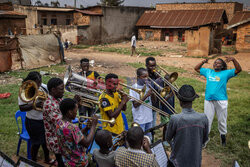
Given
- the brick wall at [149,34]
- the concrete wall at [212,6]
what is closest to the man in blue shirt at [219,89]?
the brick wall at [149,34]

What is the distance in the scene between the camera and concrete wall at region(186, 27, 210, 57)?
693 inches

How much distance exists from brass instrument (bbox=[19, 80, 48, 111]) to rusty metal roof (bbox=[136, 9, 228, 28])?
2672 cm

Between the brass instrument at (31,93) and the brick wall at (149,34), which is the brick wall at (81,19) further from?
the brass instrument at (31,93)

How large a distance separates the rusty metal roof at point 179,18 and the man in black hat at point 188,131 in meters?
26.3

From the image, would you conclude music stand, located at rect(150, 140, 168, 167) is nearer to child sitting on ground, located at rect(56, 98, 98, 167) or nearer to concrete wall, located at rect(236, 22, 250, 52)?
child sitting on ground, located at rect(56, 98, 98, 167)

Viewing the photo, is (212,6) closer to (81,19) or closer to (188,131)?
(81,19)

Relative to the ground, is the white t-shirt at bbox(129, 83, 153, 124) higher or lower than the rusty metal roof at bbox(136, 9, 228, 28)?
lower

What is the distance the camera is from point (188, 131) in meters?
2.76

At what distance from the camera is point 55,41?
13.4 metres

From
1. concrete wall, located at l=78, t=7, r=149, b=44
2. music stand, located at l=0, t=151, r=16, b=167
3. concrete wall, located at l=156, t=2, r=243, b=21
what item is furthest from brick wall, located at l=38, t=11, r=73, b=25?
music stand, located at l=0, t=151, r=16, b=167

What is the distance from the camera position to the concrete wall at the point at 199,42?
1761cm

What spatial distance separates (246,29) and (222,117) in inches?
688

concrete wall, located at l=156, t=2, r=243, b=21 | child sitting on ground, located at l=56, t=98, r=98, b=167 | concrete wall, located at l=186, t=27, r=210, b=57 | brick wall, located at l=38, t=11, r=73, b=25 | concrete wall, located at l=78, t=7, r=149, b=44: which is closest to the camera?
child sitting on ground, located at l=56, t=98, r=98, b=167

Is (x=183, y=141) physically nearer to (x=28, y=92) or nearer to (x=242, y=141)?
(x=28, y=92)
